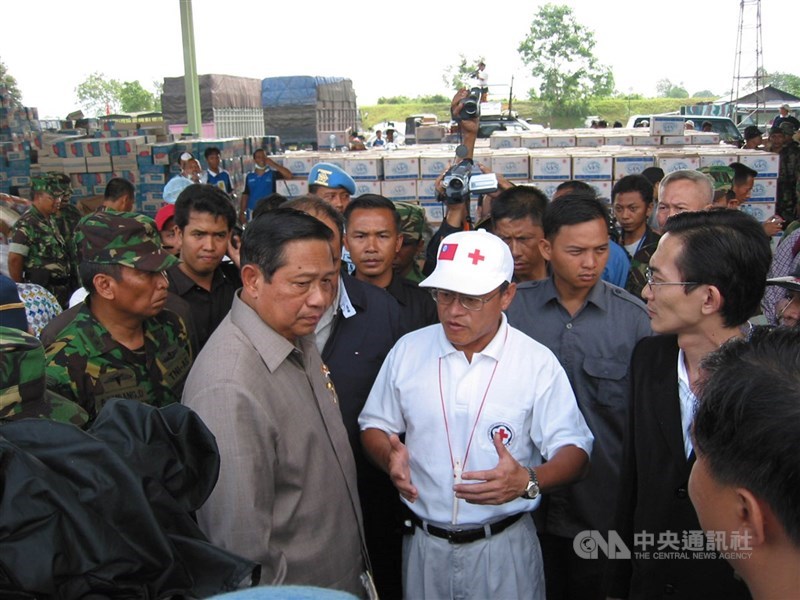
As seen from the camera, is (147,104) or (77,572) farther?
(147,104)

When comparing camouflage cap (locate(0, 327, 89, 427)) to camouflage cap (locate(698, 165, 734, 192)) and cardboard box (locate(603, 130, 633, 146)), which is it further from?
cardboard box (locate(603, 130, 633, 146))

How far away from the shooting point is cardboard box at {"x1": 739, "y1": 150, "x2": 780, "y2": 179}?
7.32 m

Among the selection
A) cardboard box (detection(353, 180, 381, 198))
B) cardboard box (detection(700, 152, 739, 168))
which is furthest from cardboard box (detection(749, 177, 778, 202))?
cardboard box (detection(353, 180, 381, 198))

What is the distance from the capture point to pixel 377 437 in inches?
94.4

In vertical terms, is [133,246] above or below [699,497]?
above

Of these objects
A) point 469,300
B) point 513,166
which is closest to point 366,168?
point 513,166

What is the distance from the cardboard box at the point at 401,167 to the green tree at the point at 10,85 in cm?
629

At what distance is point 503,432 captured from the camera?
227 centimetres

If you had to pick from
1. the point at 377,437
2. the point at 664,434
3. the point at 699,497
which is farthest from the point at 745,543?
the point at 377,437

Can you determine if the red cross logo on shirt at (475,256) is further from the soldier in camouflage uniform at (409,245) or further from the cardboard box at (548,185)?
the cardboard box at (548,185)

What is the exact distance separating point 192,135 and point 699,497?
15178mm

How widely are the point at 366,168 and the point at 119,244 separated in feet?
17.9

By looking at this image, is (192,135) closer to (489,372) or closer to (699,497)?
(489,372)

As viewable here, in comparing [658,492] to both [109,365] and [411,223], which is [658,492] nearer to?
[109,365]
